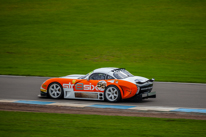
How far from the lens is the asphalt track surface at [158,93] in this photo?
1165 centimetres

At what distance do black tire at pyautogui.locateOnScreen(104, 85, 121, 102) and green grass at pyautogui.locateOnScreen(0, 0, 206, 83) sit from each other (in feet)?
20.6

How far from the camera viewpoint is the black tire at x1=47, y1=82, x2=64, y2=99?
1243cm

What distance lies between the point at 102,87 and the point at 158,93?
9.93 feet

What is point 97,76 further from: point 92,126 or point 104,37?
point 104,37

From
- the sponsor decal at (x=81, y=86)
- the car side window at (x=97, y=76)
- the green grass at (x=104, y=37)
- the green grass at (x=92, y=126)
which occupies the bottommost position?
the green grass at (x=92, y=126)

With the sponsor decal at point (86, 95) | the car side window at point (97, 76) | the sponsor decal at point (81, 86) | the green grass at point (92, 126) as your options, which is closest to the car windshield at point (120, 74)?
the car side window at point (97, 76)

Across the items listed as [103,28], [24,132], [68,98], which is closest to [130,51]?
[103,28]

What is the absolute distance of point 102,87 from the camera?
11.7 meters

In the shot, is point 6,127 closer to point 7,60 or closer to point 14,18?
point 7,60

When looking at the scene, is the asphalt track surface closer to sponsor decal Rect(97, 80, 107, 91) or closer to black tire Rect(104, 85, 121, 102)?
black tire Rect(104, 85, 121, 102)

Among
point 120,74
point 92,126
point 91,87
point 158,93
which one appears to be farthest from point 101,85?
point 92,126

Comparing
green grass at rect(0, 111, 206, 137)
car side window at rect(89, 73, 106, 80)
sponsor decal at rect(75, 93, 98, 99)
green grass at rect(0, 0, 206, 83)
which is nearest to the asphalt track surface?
sponsor decal at rect(75, 93, 98, 99)

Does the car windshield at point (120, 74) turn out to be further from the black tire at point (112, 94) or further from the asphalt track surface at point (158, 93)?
the asphalt track surface at point (158, 93)

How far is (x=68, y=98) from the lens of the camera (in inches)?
495
